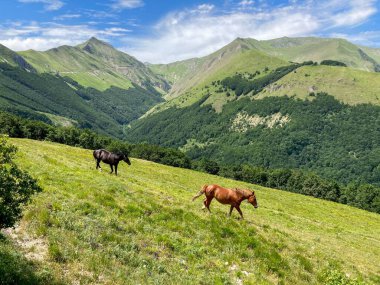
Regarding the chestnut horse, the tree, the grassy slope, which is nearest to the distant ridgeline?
the chestnut horse

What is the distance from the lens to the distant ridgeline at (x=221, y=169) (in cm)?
13350

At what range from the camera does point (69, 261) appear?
13.9m

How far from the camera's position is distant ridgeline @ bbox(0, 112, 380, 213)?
13350cm

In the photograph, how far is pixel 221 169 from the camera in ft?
571

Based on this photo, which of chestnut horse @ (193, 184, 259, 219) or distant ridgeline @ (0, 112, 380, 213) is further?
distant ridgeline @ (0, 112, 380, 213)

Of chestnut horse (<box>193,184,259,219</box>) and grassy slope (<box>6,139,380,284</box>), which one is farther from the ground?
→ chestnut horse (<box>193,184,259,219</box>)

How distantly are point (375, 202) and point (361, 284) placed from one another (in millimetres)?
132465

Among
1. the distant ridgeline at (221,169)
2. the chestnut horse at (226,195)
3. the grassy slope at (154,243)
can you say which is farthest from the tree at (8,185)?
the distant ridgeline at (221,169)

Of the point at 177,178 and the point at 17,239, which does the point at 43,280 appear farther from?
Answer: the point at 177,178

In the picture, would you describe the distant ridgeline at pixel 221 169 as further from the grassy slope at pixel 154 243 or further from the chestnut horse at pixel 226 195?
the grassy slope at pixel 154 243

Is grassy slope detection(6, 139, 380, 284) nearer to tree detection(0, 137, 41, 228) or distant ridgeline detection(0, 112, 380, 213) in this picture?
tree detection(0, 137, 41, 228)

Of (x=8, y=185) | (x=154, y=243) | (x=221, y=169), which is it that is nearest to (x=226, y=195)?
(x=154, y=243)

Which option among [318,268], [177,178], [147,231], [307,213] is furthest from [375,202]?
[147,231]

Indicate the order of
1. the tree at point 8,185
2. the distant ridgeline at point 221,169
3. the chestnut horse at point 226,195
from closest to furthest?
the tree at point 8,185
the chestnut horse at point 226,195
the distant ridgeline at point 221,169
